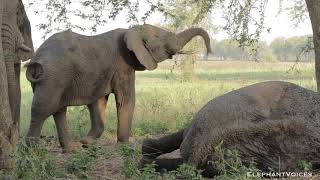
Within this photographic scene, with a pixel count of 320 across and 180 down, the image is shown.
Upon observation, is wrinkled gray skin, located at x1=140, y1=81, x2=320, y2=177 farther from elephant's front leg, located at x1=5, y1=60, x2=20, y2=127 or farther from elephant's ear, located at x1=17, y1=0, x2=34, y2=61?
elephant's ear, located at x1=17, y1=0, x2=34, y2=61

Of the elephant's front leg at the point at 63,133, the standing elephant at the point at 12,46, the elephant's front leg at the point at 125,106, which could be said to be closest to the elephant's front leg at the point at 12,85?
the standing elephant at the point at 12,46

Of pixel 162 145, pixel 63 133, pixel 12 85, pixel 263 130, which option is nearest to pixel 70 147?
pixel 63 133

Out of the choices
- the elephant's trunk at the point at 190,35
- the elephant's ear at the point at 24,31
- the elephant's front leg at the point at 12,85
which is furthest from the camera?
the elephant's trunk at the point at 190,35

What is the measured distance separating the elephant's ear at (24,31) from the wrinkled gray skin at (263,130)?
3292mm

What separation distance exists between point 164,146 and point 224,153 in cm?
102

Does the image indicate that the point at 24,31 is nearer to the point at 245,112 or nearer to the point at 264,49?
the point at 245,112

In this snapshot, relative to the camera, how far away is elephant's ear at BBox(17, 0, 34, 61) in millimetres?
7774

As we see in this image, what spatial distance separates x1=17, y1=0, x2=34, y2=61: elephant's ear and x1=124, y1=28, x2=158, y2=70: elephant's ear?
151 centimetres

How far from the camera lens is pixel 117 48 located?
28.9 feet

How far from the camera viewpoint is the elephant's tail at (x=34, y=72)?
765cm

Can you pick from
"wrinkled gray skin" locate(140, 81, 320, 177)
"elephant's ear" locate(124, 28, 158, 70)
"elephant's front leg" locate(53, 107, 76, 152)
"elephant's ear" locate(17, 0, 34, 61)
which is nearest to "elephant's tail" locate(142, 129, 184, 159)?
"wrinkled gray skin" locate(140, 81, 320, 177)

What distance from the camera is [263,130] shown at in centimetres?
516

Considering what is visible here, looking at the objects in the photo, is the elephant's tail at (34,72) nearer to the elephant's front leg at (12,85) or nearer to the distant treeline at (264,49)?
the elephant's front leg at (12,85)

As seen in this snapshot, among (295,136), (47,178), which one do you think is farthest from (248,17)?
(47,178)
